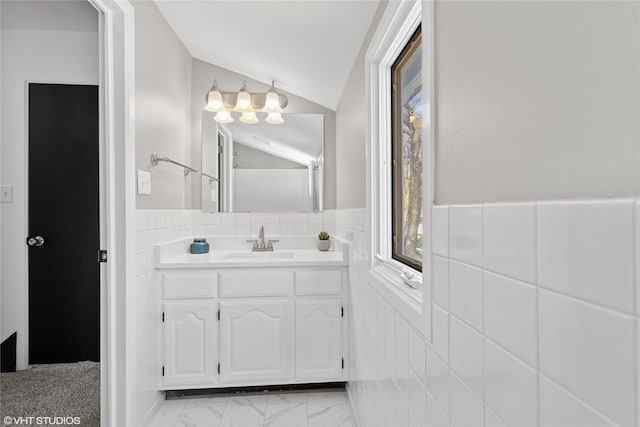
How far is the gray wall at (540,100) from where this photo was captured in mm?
358

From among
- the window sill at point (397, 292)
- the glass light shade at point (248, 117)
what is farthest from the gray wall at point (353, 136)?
the glass light shade at point (248, 117)

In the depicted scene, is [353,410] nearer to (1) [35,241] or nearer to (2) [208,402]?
(2) [208,402]

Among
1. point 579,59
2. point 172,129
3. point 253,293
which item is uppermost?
point 172,129

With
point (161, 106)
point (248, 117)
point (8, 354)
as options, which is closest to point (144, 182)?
point (161, 106)

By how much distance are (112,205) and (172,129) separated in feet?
2.78

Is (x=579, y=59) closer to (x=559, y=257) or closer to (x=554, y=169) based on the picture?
(x=554, y=169)

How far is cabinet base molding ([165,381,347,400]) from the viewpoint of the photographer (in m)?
2.06

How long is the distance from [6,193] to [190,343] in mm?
1599

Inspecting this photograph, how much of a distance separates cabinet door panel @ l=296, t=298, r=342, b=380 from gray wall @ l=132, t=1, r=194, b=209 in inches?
43.6

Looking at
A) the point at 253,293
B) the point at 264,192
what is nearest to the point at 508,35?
the point at 253,293

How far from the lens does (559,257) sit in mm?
410

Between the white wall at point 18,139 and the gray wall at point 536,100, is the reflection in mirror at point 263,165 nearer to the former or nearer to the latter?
the white wall at point 18,139

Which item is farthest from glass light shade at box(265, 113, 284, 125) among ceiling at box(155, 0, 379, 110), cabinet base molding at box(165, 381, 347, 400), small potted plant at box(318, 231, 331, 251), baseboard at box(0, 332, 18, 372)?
baseboard at box(0, 332, 18, 372)
